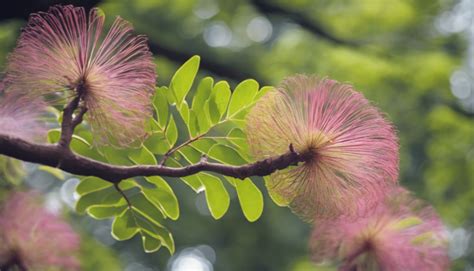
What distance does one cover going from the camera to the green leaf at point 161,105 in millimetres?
1499

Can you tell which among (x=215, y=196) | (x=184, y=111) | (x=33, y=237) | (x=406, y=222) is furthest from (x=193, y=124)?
(x=406, y=222)

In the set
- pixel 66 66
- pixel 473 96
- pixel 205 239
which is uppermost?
pixel 473 96

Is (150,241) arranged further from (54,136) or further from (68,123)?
(68,123)

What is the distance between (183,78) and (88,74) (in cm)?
23

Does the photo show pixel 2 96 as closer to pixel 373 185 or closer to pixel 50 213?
pixel 50 213

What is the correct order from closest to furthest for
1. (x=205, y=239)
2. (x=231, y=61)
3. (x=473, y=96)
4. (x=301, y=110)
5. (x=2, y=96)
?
(x=301, y=110) < (x=2, y=96) < (x=231, y=61) < (x=205, y=239) < (x=473, y=96)

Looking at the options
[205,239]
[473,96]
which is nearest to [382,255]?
[205,239]

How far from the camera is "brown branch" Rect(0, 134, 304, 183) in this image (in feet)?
3.76

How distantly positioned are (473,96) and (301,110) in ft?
29.0

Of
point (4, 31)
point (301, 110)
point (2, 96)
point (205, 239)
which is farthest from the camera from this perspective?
point (205, 239)

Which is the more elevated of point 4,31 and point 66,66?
point 66,66

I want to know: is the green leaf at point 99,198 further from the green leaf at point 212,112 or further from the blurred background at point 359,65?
the blurred background at point 359,65

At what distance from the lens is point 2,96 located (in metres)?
1.49

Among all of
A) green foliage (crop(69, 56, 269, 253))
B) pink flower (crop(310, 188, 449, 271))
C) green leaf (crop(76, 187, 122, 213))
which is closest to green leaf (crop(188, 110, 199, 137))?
green foliage (crop(69, 56, 269, 253))
